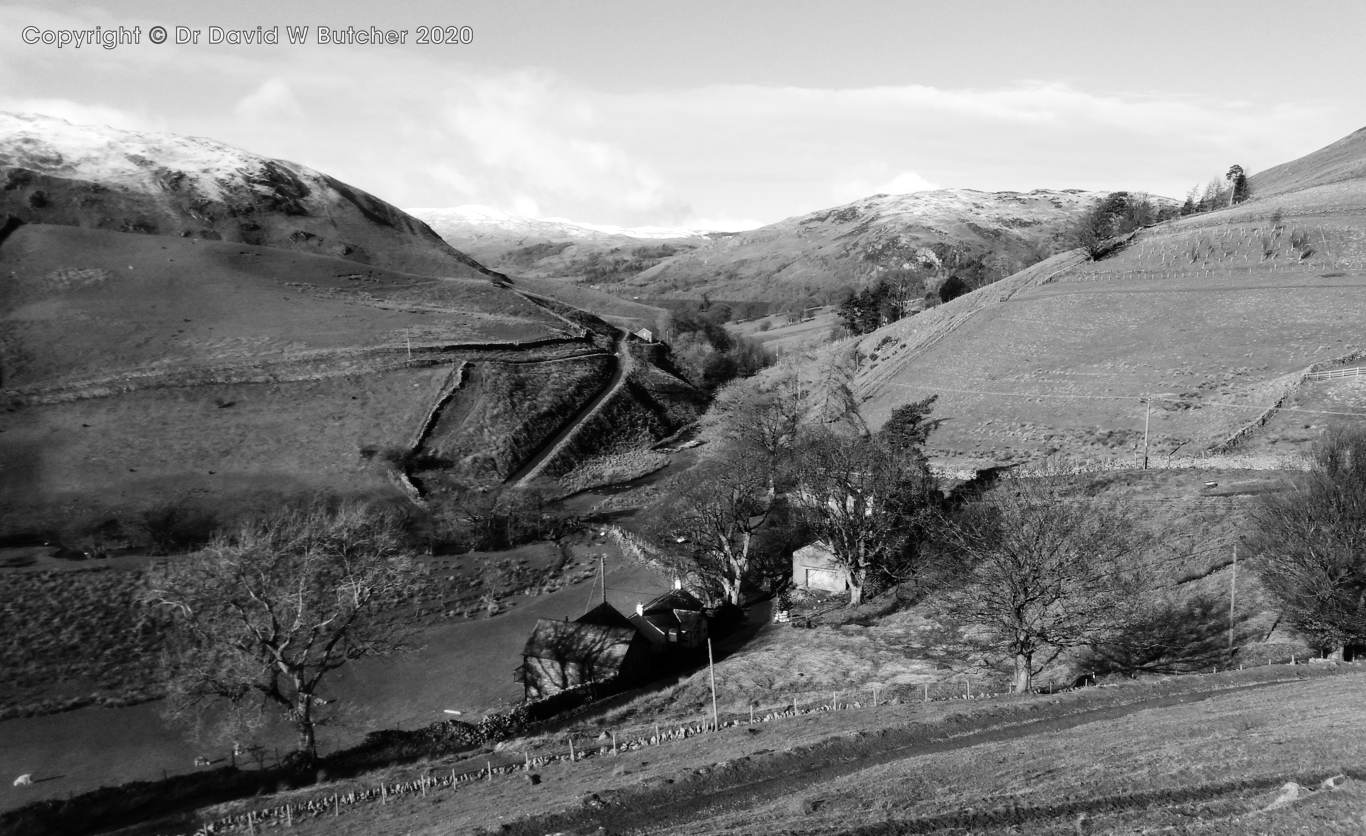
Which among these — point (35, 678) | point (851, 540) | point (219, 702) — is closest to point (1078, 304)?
point (851, 540)

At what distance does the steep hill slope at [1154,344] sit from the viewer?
54594 mm

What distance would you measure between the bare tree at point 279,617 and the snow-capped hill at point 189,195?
8609 centimetres

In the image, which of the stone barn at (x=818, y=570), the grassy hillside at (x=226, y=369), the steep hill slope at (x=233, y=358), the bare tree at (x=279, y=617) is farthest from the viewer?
the steep hill slope at (x=233, y=358)

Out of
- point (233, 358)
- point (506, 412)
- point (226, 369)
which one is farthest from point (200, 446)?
point (506, 412)

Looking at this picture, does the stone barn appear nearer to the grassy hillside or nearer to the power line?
the power line

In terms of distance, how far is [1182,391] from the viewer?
2299 inches

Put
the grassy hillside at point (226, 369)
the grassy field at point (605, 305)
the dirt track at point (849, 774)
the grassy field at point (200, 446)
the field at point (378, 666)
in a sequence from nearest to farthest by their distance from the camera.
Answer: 1. the dirt track at point (849, 774)
2. the field at point (378, 666)
3. the grassy field at point (200, 446)
4. the grassy hillside at point (226, 369)
5. the grassy field at point (605, 305)

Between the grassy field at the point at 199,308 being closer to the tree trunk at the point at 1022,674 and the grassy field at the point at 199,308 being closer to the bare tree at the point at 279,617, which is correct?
the bare tree at the point at 279,617

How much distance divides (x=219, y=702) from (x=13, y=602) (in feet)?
50.6

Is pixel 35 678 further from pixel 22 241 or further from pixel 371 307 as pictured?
pixel 22 241

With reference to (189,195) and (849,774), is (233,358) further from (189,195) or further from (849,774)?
(849,774)

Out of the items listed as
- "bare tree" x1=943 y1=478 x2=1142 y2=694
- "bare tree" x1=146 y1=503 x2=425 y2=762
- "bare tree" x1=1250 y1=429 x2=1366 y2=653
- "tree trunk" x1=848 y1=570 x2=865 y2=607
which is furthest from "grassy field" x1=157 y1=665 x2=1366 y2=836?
"tree trunk" x1=848 y1=570 x2=865 y2=607

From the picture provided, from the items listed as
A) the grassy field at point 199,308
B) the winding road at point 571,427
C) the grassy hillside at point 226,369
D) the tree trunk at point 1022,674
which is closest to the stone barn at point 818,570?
the tree trunk at point 1022,674

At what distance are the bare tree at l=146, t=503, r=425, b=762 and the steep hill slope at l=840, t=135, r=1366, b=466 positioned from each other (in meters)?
42.6
